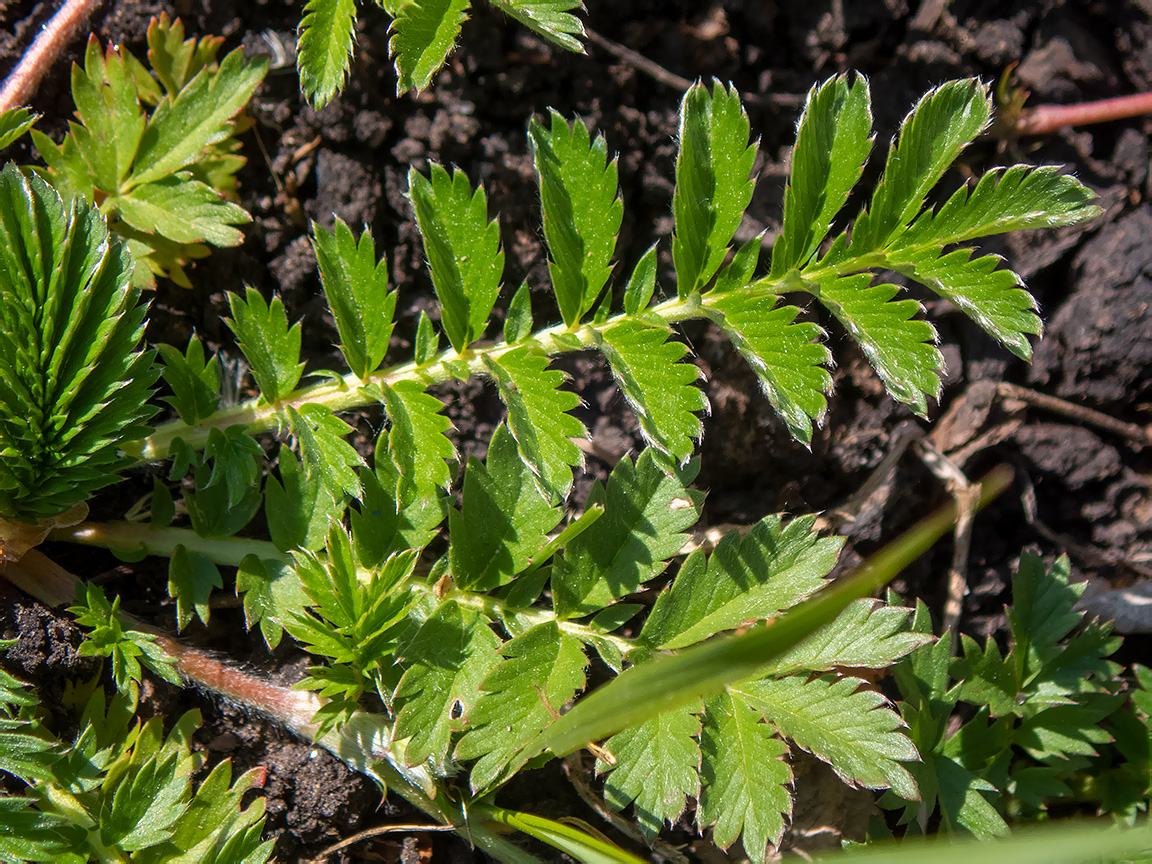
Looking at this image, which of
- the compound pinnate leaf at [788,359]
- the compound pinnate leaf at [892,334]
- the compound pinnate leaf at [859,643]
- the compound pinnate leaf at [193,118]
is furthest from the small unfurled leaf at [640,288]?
the compound pinnate leaf at [193,118]

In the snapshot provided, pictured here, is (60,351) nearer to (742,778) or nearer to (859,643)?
(742,778)

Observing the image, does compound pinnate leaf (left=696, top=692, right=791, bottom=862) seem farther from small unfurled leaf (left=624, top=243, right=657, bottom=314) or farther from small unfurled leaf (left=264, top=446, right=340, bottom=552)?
small unfurled leaf (left=264, top=446, right=340, bottom=552)

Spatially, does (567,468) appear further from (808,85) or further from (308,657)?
(808,85)

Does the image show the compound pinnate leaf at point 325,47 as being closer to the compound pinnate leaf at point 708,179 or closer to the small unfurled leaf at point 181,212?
the small unfurled leaf at point 181,212

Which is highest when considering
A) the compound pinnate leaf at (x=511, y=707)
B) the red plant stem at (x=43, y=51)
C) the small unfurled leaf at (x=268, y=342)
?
the red plant stem at (x=43, y=51)

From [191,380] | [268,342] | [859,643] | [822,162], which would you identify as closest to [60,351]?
[191,380]

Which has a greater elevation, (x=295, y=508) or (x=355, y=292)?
(x=355, y=292)

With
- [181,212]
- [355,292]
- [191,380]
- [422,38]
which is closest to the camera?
[422,38]

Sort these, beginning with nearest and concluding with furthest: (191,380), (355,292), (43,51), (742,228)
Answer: (355,292), (191,380), (43,51), (742,228)
